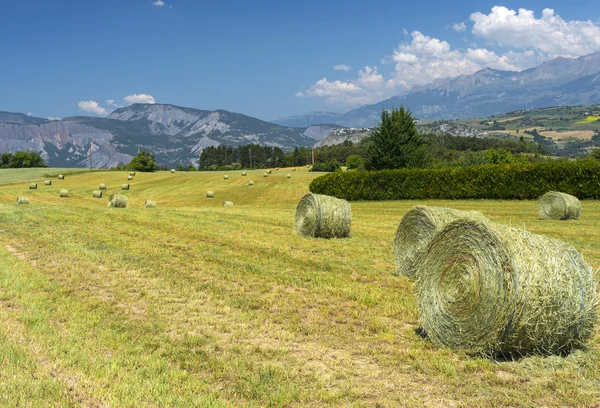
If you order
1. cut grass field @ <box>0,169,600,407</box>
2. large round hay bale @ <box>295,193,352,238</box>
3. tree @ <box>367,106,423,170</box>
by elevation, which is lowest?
cut grass field @ <box>0,169,600,407</box>

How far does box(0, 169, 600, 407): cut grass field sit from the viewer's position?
565 cm

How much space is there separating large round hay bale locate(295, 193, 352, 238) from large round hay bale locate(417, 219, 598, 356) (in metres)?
10.9

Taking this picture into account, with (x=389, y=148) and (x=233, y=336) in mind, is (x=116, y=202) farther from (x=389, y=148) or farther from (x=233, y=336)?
(x=389, y=148)

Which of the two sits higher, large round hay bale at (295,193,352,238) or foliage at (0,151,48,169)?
foliage at (0,151,48,169)

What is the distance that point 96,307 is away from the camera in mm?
9102

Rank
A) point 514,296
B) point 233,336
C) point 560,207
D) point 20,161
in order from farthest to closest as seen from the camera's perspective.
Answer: point 20,161 → point 560,207 → point 233,336 → point 514,296

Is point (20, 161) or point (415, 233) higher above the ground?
point (20, 161)

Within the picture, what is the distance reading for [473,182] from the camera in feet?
126

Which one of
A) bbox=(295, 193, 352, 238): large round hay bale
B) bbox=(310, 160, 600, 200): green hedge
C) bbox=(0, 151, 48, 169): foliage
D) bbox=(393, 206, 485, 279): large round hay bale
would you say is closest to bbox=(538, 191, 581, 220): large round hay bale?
bbox=(310, 160, 600, 200): green hedge

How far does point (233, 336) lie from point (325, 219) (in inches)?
430

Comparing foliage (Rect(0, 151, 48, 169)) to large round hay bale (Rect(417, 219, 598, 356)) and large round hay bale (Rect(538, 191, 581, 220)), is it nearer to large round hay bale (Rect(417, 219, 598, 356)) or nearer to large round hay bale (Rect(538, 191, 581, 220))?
large round hay bale (Rect(538, 191, 581, 220))

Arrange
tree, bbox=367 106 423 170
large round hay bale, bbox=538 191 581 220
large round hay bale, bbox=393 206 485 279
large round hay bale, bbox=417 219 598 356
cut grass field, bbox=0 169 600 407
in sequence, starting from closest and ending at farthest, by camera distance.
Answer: cut grass field, bbox=0 169 600 407, large round hay bale, bbox=417 219 598 356, large round hay bale, bbox=393 206 485 279, large round hay bale, bbox=538 191 581 220, tree, bbox=367 106 423 170

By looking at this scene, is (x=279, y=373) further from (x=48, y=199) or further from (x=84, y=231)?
(x=48, y=199)

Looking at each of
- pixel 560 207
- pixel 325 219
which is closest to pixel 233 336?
pixel 325 219
